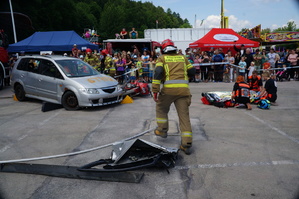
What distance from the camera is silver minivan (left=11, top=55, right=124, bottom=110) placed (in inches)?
313

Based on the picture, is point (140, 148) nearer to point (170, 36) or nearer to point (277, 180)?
point (277, 180)

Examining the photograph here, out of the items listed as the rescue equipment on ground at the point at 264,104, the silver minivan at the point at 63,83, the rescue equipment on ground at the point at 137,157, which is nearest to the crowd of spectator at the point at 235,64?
the rescue equipment on ground at the point at 264,104

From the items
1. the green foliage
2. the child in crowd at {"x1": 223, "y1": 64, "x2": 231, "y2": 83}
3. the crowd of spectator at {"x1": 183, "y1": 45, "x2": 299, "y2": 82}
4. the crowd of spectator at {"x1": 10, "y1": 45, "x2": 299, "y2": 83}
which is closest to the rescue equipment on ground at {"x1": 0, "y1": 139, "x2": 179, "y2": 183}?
the crowd of spectator at {"x1": 10, "y1": 45, "x2": 299, "y2": 83}

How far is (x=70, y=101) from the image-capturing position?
813cm

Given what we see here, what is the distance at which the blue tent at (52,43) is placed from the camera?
60.3 ft

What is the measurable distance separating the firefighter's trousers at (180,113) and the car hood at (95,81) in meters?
3.88

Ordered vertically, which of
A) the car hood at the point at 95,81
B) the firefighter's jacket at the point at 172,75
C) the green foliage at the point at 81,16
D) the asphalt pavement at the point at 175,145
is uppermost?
the green foliage at the point at 81,16

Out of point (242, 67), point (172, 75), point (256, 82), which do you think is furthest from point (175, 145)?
point (242, 67)

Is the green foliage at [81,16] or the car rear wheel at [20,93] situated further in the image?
the green foliage at [81,16]

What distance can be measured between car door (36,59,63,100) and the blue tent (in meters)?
9.58

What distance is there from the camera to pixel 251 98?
354 inches

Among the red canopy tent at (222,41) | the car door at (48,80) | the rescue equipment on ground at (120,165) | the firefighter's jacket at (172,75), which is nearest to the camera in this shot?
the rescue equipment on ground at (120,165)

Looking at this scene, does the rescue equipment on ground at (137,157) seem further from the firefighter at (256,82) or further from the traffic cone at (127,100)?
the firefighter at (256,82)

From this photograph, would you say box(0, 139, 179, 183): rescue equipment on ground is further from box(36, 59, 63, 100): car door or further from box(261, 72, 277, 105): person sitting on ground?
box(261, 72, 277, 105): person sitting on ground
